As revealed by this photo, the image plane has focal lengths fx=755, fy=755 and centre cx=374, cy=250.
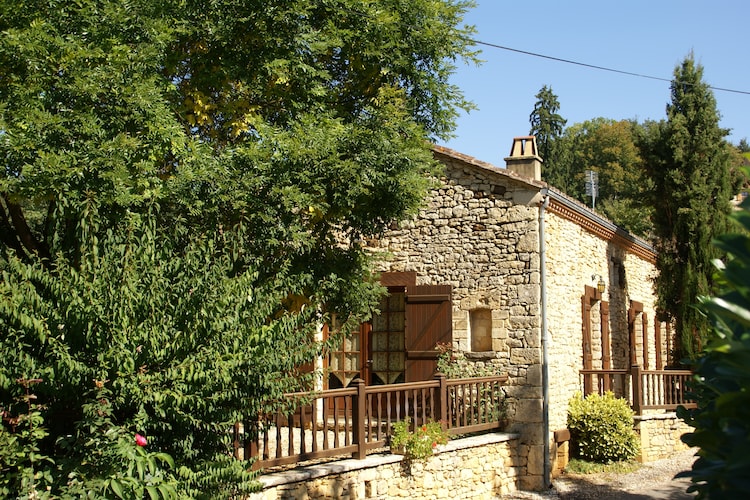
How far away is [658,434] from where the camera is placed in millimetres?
13508

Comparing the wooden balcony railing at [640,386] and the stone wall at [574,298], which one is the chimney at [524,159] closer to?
the stone wall at [574,298]

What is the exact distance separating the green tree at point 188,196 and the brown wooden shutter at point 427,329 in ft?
10.8

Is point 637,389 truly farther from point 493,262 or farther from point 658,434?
point 493,262

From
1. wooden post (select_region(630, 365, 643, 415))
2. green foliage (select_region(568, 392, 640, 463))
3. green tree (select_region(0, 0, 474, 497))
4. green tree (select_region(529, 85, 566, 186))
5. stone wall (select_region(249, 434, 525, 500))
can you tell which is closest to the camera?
green tree (select_region(0, 0, 474, 497))

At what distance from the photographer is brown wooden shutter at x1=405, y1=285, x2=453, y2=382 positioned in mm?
11945

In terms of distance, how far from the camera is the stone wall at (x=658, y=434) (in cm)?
1303

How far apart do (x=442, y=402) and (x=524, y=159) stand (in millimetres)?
4383

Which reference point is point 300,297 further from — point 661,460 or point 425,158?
point 661,460

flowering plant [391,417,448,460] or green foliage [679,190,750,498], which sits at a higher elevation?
green foliage [679,190,750,498]

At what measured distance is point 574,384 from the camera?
12656 millimetres

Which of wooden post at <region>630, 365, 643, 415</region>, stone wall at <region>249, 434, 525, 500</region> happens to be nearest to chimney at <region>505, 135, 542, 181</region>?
wooden post at <region>630, 365, 643, 415</region>

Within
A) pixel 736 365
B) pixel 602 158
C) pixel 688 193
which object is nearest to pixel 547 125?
pixel 602 158

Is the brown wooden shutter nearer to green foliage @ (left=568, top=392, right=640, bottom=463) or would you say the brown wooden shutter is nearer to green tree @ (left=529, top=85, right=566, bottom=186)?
green foliage @ (left=568, top=392, right=640, bottom=463)

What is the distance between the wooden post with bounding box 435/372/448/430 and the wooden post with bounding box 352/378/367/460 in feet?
5.20
